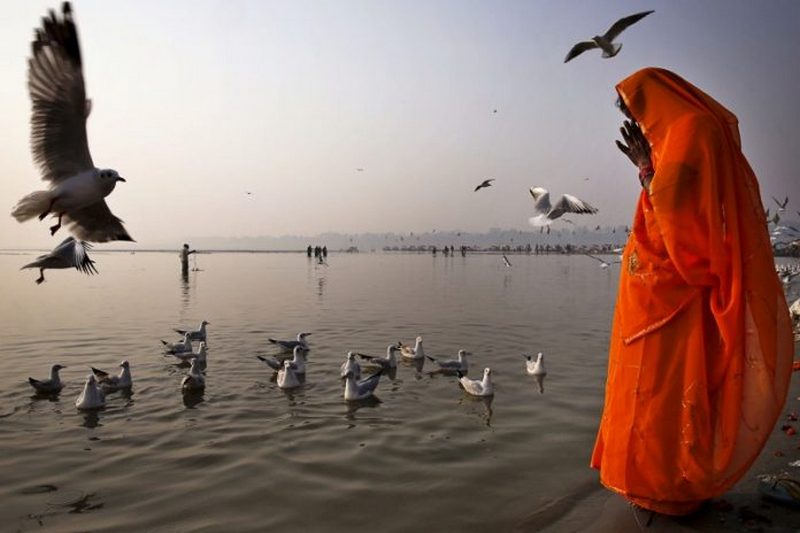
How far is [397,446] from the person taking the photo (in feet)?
21.2

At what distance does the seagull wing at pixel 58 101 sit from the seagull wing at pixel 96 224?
28.4 inches

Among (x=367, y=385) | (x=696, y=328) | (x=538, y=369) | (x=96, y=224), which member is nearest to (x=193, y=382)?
(x=367, y=385)

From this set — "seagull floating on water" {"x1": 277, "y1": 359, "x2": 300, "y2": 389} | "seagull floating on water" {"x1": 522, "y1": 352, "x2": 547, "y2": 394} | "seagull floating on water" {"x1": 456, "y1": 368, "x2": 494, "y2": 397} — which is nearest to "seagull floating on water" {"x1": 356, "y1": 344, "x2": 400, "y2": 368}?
"seagull floating on water" {"x1": 277, "y1": 359, "x2": 300, "y2": 389}

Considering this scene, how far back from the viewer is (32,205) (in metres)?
5.34

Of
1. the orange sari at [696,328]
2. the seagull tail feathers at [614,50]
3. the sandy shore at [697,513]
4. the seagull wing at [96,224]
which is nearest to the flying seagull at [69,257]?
the seagull wing at [96,224]

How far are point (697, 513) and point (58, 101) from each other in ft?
20.7

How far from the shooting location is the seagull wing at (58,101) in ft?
16.3

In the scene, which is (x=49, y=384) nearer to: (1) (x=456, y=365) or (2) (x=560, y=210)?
(1) (x=456, y=365)

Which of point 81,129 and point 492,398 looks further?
point 492,398

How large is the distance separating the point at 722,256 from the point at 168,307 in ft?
64.5

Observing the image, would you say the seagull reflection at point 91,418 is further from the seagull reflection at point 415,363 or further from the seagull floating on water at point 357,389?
the seagull reflection at point 415,363

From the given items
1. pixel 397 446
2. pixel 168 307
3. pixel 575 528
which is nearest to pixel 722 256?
pixel 575 528

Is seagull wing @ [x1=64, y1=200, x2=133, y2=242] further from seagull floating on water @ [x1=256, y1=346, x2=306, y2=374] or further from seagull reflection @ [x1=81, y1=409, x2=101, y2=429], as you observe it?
seagull floating on water @ [x1=256, y1=346, x2=306, y2=374]

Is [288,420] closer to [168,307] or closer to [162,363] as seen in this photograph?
[162,363]
